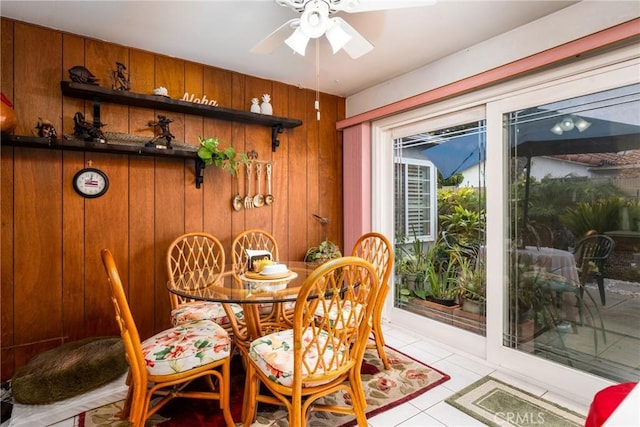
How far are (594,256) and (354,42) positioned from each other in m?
1.93

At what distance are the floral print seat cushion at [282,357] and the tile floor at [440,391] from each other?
0.57 meters

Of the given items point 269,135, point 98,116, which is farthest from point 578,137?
point 98,116

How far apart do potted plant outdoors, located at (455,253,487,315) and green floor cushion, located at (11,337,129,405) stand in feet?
8.47

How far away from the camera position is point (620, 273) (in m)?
1.89

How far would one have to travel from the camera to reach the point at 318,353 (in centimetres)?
143

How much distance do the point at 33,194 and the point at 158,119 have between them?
3.15ft

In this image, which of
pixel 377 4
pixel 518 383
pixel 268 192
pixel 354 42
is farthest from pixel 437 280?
pixel 377 4

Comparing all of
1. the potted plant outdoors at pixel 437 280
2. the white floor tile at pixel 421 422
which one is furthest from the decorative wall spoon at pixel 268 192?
the white floor tile at pixel 421 422

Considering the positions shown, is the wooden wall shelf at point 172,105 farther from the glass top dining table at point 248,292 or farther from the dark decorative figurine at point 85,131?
the glass top dining table at point 248,292

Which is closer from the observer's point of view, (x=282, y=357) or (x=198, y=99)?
(x=282, y=357)

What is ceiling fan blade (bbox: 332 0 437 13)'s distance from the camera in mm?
1503

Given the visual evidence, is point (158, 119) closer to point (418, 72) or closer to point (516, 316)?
point (418, 72)

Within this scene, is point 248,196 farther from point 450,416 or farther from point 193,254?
point 450,416

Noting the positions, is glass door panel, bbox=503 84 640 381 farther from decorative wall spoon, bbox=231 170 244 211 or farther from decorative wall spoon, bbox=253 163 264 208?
decorative wall spoon, bbox=231 170 244 211
